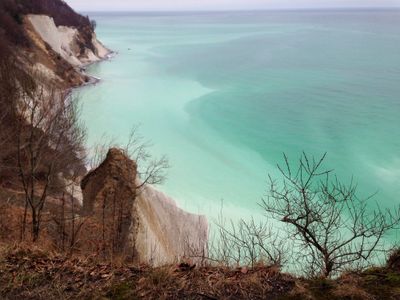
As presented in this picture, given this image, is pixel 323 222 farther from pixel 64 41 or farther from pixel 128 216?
pixel 64 41

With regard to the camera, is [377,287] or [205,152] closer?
[377,287]

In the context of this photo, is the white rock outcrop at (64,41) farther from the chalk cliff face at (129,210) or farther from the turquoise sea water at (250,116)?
the chalk cliff face at (129,210)

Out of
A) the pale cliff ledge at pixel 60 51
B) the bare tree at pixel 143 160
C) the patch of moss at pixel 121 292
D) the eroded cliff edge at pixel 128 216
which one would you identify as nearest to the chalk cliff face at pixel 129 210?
the eroded cliff edge at pixel 128 216

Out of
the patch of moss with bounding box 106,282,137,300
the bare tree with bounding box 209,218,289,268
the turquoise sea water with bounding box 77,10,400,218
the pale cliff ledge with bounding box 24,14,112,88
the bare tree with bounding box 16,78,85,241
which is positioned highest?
the pale cliff ledge with bounding box 24,14,112,88

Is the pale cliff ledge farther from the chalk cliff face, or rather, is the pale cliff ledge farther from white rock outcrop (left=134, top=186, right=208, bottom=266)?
the chalk cliff face

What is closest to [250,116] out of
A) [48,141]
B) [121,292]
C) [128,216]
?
[48,141]

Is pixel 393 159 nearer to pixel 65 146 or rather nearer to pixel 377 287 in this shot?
pixel 65 146

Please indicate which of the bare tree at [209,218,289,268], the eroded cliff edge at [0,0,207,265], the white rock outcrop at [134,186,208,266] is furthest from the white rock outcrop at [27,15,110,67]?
the bare tree at [209,218,289,268]

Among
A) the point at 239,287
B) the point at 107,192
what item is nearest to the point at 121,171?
the point at 107,192
